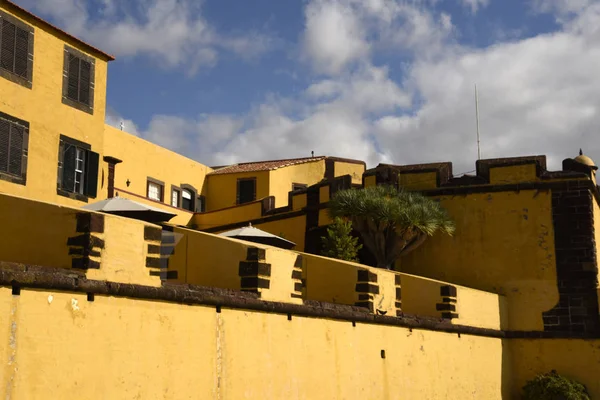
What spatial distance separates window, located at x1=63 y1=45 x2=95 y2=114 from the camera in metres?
21.5

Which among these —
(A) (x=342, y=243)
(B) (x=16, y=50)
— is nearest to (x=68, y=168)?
(B) (x=16, y=50)

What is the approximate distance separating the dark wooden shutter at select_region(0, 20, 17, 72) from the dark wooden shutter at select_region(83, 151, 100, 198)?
331cm

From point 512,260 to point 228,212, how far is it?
1179cm

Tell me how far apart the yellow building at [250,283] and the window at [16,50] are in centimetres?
4

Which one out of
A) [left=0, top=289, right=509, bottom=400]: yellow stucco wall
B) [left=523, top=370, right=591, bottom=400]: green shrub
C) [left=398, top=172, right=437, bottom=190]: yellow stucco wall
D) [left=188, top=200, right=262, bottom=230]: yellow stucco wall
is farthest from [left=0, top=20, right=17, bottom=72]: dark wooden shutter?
[left=523, top=370, right=591, bottom=400]: green shrub

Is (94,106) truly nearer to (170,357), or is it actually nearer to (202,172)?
(170,357)

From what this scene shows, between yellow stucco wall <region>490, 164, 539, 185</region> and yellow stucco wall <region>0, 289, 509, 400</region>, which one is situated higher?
yellow stucco wall <region>490, 164, 539, 185</region>

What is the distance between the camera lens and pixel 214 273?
14.5 meters

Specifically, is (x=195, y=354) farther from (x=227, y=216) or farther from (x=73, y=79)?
(x=227, y=216)

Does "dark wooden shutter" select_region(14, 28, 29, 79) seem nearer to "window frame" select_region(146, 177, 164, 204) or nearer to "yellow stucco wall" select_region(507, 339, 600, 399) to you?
"window frame" select_region(146, 177, 164, 204)

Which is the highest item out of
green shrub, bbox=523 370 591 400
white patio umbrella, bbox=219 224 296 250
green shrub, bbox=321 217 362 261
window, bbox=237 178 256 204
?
window, bbox=237 178 256 204

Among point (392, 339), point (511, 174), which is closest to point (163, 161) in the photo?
point (511, 174)

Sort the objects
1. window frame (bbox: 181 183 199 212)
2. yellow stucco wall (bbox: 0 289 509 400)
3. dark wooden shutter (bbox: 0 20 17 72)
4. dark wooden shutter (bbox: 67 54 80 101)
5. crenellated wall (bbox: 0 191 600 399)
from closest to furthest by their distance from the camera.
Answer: yellow stucco wall (bbox: 0 289 509 400), crenellated wall (bbox: 0 191 600 399), dark wooden shutter (bbox: 0 20 17 72), dark wooden shutter (bbox: 67 54 80 101), window frame (bbox: 181 183 199 212)

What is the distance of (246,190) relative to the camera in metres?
35.6
